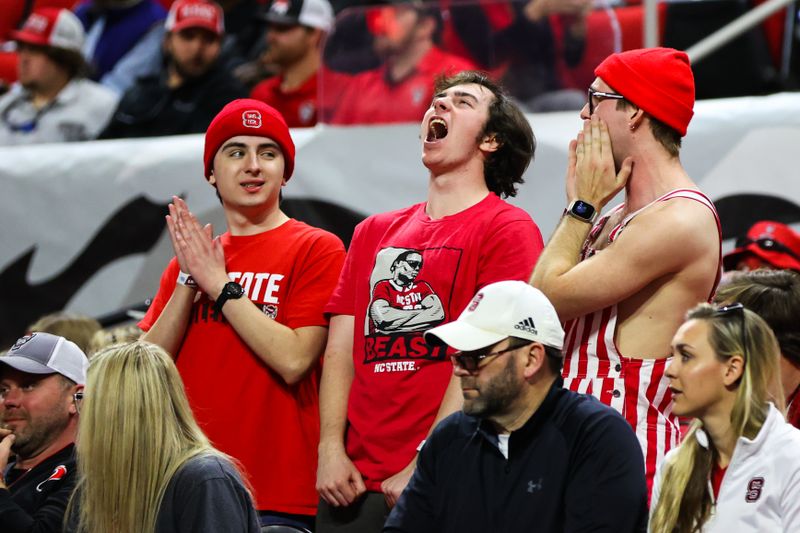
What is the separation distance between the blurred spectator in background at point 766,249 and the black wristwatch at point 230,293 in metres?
2.19

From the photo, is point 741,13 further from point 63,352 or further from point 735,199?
point 63,352

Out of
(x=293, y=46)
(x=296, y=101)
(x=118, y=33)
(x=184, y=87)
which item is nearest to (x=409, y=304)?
(x=296, y=101)

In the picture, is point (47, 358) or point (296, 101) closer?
point (47, 358)

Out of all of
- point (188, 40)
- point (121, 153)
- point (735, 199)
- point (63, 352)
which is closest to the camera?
point (63, 352)

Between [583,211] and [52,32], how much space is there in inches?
220

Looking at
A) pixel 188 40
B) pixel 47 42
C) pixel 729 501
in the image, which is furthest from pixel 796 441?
pixel 47 42

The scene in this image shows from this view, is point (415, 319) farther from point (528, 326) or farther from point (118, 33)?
point (118, 33)

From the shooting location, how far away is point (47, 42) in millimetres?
8422

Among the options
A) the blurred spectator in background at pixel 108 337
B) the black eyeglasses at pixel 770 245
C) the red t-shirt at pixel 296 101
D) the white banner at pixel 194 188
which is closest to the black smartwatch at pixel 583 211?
the black eyeglasses at pixel 770 245

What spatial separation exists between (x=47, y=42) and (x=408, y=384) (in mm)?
5307

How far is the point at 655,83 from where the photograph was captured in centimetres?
383

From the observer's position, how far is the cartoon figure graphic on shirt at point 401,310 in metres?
3.99

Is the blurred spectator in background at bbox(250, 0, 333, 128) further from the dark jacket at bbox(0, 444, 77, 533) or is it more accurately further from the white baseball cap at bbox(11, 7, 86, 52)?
the dark jacket at bbox(0, 444, 77, 533)

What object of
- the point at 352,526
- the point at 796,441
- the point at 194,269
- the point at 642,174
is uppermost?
the point at 642,174
